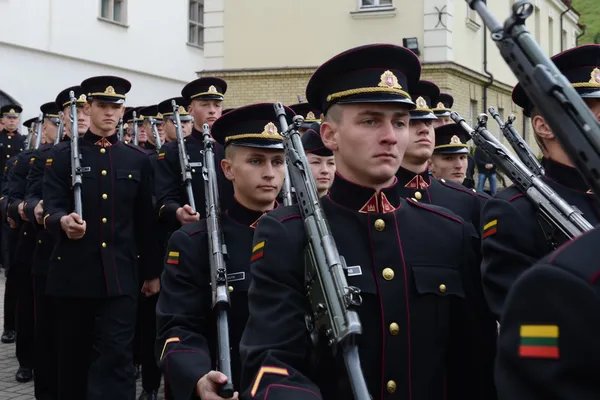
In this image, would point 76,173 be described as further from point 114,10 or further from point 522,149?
point 114,10

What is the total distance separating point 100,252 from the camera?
6.72 m

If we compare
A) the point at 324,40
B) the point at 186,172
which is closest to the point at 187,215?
the point at 186,172

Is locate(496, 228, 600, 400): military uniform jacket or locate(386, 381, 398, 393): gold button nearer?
locate(496, 228, 600, 400): military uniform jacket

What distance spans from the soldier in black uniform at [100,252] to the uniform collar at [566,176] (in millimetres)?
3609

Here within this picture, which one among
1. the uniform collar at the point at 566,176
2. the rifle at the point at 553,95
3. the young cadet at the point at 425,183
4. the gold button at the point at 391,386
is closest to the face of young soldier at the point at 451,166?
the young cadet at the point at 425,183

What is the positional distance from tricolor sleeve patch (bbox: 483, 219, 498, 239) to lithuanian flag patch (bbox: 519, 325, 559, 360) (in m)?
1.79

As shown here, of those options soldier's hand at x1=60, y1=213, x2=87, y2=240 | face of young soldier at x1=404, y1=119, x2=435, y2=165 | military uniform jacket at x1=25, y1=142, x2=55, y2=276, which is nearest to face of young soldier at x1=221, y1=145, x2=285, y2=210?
face of young soldier at x1=404, y1=119, x2=435, y2=165

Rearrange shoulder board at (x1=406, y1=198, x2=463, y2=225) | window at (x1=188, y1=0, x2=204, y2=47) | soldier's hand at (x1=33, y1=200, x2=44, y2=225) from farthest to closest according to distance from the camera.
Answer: window at (x1=188, y1=0, x2=204, y2=47), soldier's hand at (x1=33, y1=200, x2=44, y2=225), shoulder board at (x1=406, y1=198, x2=463, y2=225)

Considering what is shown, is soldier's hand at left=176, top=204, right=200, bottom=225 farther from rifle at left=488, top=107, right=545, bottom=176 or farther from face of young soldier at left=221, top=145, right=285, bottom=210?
rifle at left=488, top=107, right=545, bottom=176

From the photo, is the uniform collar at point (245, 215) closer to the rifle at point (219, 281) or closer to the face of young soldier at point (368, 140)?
the rifle at point (219, 281)

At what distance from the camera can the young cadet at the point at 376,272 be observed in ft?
9.59

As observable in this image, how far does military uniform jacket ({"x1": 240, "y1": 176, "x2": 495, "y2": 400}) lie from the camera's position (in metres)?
2.90

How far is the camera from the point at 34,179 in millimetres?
8141

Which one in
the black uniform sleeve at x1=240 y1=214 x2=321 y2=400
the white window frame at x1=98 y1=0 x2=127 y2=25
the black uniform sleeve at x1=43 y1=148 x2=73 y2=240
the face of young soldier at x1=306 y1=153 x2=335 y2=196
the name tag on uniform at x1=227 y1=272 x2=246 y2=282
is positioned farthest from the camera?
the white window frame at x1=98 y1=0 x2=127 y2=25
